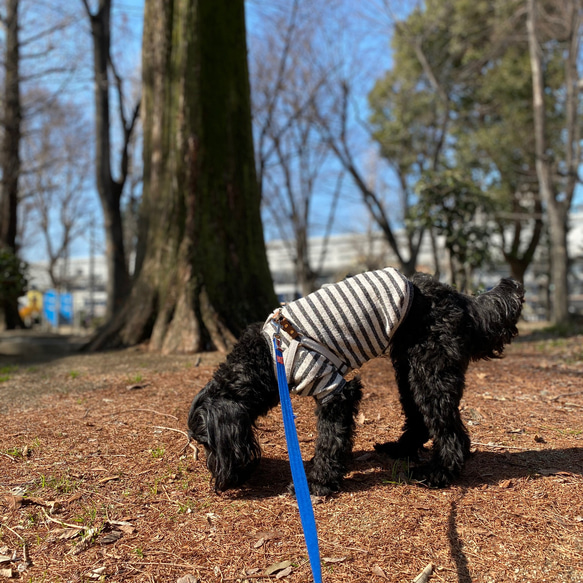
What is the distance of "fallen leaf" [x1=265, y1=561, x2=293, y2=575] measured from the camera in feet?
7.67

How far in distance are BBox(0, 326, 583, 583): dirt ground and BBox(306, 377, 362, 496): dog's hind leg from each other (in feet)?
0.36

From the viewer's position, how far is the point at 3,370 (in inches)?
231

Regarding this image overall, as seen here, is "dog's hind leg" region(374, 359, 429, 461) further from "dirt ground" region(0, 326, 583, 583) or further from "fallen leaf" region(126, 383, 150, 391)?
"fallen leaf" region(126, 383, 150, 391)

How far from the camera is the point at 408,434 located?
3.41 metres

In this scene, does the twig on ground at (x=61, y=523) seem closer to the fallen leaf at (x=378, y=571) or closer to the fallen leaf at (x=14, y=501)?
the fallen leaf at (x=14, y=501)

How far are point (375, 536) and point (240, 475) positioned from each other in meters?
0.82

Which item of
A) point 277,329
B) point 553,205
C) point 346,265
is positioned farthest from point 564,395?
point 346,265

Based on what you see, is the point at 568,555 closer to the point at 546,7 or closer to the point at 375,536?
the point at 375,536

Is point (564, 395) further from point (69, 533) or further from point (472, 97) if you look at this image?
point (472, 97)

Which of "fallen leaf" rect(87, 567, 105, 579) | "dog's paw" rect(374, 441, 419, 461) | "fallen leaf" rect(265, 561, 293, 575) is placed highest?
"dog's paw" rect(374, 441, 419, 461)

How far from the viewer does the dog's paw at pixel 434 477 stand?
2.99m

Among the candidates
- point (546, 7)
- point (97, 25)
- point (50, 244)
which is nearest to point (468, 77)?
point (546, 7)

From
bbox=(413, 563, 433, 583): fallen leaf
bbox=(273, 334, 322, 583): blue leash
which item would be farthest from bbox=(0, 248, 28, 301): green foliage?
bbox=(413, 563, 433, 583): fallen leaf

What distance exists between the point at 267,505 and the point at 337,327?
108 centimetres
